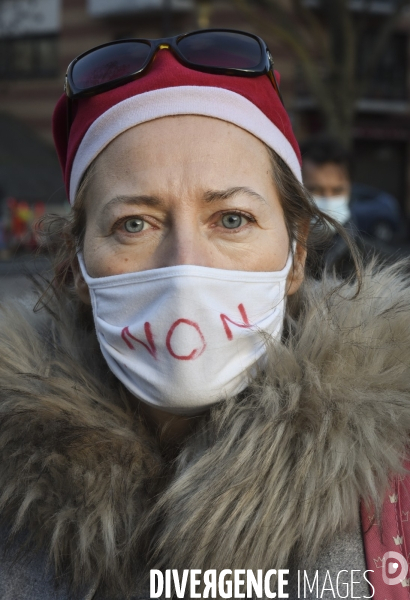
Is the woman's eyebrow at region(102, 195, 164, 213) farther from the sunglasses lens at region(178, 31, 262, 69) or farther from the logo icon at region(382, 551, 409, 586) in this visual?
the logo icon at region(382, 551, 409, 586)

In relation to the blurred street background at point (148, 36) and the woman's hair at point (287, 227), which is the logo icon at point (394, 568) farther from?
the blurred street background at point (148, 36)

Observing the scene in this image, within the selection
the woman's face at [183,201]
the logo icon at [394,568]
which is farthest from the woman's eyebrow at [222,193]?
the logo icon at [394,568]

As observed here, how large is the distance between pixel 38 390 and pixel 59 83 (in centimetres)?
2786

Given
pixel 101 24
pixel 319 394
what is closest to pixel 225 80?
pixel 319 394

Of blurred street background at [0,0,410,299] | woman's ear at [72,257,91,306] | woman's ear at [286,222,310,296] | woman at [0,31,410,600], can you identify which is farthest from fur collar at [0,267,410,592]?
blurred street background at [0,0,410,299]

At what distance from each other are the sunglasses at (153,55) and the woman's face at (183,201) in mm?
163

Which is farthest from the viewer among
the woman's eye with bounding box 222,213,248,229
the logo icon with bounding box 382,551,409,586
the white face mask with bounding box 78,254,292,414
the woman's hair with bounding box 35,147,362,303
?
the woman's hair with bounding box 35,147,362,303

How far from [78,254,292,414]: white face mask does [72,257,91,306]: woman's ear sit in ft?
0.55

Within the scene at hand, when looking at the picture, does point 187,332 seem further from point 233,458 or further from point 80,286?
point 80,286

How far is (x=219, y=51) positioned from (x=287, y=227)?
1.59 ft

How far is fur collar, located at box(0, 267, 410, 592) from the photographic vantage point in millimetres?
1604

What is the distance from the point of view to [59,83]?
92.2ft

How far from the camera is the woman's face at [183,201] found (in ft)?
6.07

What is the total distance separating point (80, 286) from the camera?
2.10 meters
